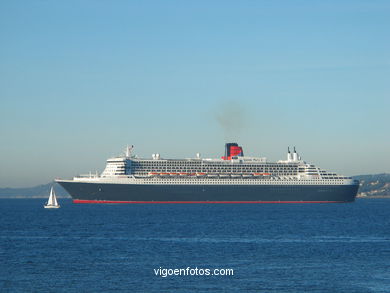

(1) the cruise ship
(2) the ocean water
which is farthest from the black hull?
(2) the ocean water

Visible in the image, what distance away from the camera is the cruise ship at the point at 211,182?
135 m

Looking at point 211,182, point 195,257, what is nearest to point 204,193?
point 211,182

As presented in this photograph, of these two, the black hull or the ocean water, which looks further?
the black hull

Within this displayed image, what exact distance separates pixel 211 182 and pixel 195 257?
303ft

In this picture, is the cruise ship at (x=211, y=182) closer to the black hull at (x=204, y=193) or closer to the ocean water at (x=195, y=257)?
the black hull at (x=204, y=193)

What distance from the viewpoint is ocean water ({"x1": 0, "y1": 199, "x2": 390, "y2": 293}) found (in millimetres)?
37312

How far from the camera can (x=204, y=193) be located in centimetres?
13888

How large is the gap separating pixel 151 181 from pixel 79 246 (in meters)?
81.9

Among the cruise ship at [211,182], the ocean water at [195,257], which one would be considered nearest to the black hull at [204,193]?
the cruise ship at [211,182]

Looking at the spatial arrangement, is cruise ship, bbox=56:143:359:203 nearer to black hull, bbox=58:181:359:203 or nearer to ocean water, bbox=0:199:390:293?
black hull, bbox=58:181:359:203

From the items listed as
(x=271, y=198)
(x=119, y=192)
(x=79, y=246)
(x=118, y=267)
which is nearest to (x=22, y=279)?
(x=118, y=267)

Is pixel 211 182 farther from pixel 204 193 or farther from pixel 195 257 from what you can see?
pixel 195 257

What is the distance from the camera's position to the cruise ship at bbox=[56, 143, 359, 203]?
135375mm

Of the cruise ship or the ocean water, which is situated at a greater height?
the cruise ship
